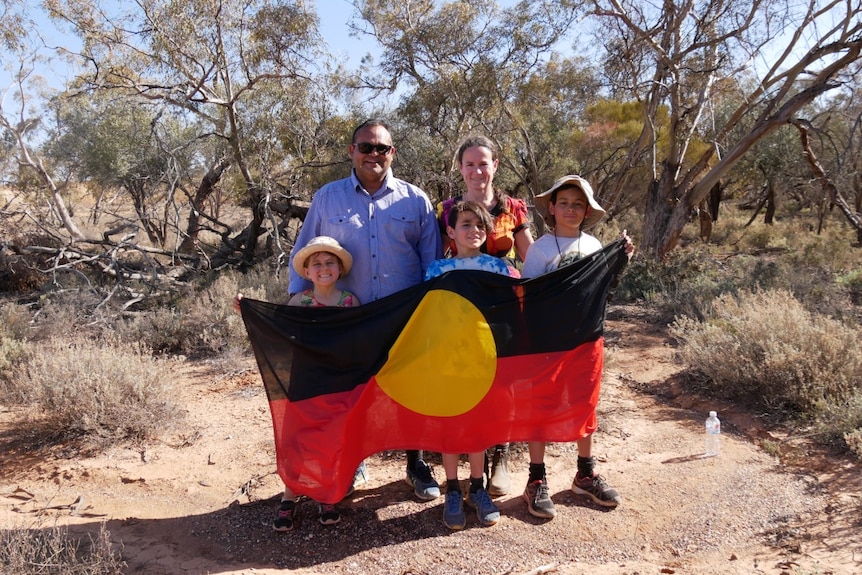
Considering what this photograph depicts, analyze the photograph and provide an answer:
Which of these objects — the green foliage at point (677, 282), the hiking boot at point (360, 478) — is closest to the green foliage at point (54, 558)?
the hiking boot at point (360, 478)

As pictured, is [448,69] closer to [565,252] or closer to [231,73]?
[231,73]

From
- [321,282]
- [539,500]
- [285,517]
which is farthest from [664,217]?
[285,517]

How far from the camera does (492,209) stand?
335 cm

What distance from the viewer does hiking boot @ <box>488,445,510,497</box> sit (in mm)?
3598

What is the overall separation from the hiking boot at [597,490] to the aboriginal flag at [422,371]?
368mm

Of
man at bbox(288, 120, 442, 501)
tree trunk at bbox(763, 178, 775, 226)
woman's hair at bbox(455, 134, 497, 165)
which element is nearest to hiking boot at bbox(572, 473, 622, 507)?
man at bbox(288, 120, 442, 501)

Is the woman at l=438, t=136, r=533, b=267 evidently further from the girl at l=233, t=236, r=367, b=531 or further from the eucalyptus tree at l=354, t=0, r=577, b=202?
the eucalyptus tree at l=354, t=0, r=577, b=202

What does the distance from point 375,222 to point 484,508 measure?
5.55 feet

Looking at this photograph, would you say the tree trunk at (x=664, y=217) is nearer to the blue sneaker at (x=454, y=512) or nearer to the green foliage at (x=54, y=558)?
the blue sneaker at (x=454, y=512)

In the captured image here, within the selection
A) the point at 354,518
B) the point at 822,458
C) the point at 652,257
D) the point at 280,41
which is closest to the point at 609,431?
the point at 822,458

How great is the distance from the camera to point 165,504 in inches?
145

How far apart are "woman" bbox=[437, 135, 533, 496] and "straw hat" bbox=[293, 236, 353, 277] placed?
618 millimetres

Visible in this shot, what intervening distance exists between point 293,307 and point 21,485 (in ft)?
7.78

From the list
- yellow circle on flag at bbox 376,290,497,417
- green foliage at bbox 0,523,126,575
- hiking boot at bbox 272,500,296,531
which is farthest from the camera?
hiking boot at bbox 272,500,296,531
